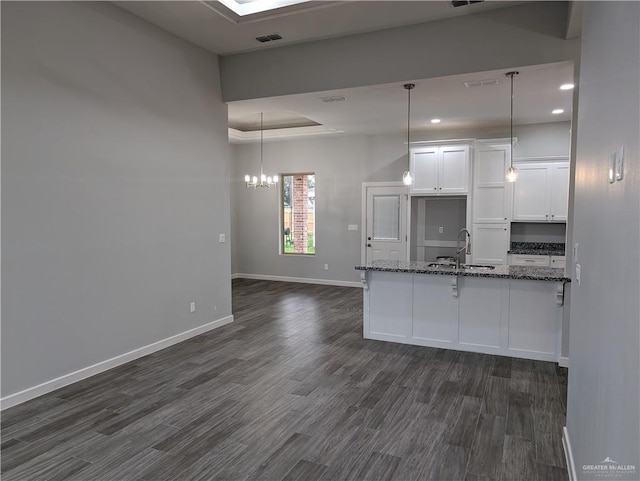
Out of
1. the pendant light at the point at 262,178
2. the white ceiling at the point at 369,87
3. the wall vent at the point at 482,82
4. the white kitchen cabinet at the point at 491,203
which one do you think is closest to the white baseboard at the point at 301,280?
the pendant light at the point at 262,178

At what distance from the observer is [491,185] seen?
681 cm

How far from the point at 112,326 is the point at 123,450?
65.1 inches

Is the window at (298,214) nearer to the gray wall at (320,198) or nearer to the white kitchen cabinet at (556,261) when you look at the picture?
the gray wall at (320,198)

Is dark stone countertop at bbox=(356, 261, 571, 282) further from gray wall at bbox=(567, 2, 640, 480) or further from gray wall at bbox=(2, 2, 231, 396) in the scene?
gray wall at bbox=(2, 2, 231, 396)

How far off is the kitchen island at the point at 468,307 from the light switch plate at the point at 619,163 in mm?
2843

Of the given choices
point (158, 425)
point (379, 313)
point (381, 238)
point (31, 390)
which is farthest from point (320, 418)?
point (381, 238)

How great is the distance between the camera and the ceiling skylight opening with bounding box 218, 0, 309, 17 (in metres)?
3.86

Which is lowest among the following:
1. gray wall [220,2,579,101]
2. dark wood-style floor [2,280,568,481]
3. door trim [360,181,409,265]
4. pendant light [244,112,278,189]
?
dark wood-style floor [2,280,568,481]

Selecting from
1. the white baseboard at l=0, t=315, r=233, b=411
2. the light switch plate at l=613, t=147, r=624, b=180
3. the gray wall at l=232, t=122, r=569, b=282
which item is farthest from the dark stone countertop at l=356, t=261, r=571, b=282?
the gray wall at l=232, t=122, r=569, b=282

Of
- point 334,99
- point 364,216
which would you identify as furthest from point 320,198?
point 334,99

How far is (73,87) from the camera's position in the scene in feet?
11.9

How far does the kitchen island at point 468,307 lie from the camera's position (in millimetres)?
4164

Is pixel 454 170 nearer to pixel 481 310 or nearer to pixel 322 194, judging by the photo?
pixel 322 194

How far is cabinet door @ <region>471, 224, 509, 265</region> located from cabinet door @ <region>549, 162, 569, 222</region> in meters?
0.76
